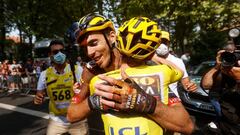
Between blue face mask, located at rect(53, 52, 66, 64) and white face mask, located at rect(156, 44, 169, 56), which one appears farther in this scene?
white face mask, located at rect(156, 44, 169, 56)

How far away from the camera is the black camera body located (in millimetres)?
4186

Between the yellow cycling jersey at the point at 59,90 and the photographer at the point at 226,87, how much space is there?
177 centimetres

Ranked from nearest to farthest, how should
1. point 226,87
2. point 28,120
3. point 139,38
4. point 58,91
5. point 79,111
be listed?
point 139,38
point 79,111
point 226,87
point 58,91
point 28,120

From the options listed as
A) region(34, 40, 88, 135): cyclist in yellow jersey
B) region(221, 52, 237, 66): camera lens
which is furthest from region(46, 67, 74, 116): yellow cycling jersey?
region(221, 52, 237, 66): camera lens

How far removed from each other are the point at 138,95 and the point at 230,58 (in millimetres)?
2253

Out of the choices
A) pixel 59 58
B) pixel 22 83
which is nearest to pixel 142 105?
pixel 59 58

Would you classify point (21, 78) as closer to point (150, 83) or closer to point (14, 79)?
point (14, 79)

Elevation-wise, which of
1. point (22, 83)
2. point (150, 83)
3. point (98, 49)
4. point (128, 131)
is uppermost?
point (98, 49)

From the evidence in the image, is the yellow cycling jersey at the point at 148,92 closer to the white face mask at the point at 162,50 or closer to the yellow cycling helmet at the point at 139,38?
the yellow cycling helmet at the point at 139,38

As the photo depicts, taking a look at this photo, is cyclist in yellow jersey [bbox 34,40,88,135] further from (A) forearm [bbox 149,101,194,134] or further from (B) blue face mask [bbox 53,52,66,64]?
(A) forearm [bbox 149,101,194,134]

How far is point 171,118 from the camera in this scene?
7.55 feet

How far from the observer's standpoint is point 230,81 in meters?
4.89

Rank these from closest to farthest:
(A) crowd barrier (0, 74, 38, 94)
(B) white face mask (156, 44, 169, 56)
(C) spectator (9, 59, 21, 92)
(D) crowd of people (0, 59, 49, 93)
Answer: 1. (B) white face mask (156, 44, 169, 56)
2. (A) crowd barrier (0, 74, 38, 94)
3. (D) crowd of people (0, 59, 49, 93)
4. (C) spectator (9, 59, 21, 92)

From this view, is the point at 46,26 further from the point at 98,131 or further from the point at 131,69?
the point at 131,69
